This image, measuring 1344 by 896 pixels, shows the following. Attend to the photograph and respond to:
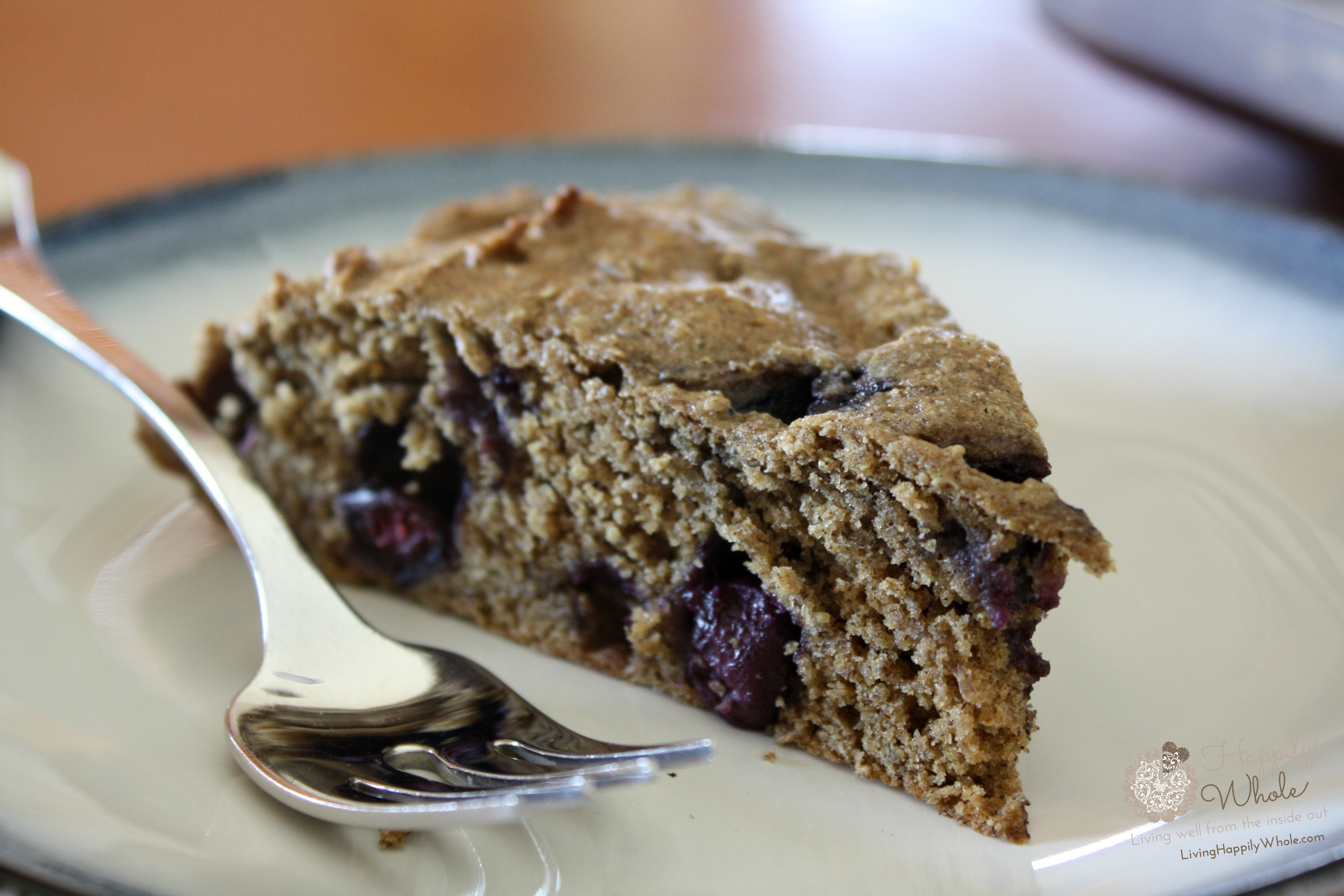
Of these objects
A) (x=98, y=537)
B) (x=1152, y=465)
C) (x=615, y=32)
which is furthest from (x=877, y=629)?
(x=615, y=32)

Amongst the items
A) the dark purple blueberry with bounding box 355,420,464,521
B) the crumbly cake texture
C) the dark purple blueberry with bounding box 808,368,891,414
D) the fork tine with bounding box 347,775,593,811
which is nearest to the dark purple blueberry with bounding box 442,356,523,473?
the crumbly cake texture

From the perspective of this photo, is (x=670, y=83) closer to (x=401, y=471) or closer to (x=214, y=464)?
(x=401, y=471)

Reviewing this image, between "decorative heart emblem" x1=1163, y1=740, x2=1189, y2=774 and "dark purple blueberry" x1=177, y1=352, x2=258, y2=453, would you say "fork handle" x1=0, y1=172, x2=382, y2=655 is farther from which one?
"decorative heart emblem" x1=1163, y1=740, x2=1189, y2=774

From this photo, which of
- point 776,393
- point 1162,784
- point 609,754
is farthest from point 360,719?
point 1162,784

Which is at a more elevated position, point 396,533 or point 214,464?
point 214,464

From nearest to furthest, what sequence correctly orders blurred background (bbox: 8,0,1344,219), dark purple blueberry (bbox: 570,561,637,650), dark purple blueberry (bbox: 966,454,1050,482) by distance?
dark purple blueberry (bbox: 966,454,1050,482), dark purple blueberry (bbox: 570,561,637,650), blurred background (bbox: 8,0,1344,219)

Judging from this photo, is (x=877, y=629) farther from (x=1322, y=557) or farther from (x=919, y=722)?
(x=1322, y=557)
